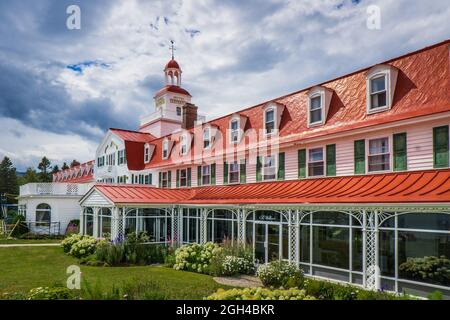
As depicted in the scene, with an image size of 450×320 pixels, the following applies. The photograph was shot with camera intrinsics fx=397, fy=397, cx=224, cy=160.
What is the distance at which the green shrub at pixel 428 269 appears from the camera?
40.4 ft

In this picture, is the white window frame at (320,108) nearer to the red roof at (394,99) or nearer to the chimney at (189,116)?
the red roof at (394,99)

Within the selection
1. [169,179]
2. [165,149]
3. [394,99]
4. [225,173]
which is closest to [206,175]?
[225,173]

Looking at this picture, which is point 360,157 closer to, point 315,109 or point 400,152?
point 400,152

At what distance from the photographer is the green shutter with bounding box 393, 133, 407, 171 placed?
50.7 feet

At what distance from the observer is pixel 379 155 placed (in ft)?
53.8

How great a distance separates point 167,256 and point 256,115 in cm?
978

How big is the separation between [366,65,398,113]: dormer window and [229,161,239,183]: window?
9116mm

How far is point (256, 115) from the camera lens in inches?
940

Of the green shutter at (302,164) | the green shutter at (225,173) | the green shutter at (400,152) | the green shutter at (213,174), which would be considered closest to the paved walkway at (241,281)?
the green shutter at (302,164)

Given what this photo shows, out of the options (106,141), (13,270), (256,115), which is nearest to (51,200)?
(106,141)

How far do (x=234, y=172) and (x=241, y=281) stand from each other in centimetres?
965

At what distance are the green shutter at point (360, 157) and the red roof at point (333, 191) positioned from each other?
44cm
